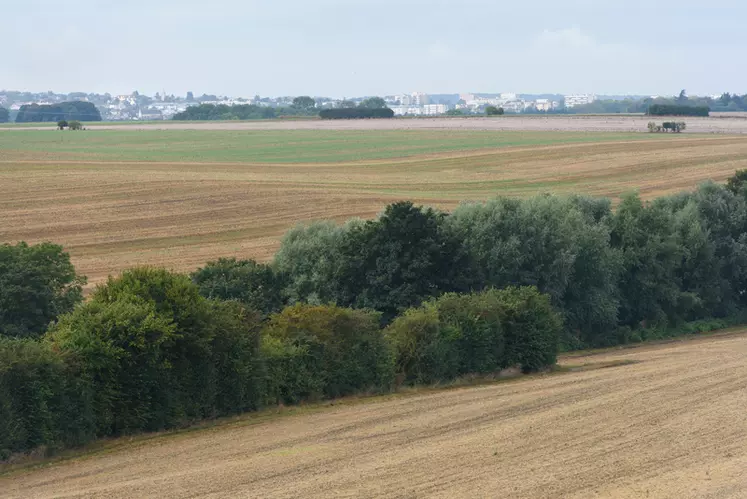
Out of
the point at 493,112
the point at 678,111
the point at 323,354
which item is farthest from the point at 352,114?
the point at 323,354

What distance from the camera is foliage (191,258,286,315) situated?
4078 centimetres

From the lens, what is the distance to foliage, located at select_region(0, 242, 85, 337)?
1329 inches

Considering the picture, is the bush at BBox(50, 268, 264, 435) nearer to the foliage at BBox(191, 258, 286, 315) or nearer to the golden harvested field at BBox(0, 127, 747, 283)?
the foliage at BBox(191, 258, 286, 315)

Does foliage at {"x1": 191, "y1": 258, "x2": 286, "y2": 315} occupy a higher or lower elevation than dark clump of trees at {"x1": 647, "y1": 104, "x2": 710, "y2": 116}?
lower

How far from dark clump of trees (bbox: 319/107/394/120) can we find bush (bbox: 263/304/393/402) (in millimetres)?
148190

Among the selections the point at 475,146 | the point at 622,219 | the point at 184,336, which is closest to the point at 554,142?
the point at 475,146

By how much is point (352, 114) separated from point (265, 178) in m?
100

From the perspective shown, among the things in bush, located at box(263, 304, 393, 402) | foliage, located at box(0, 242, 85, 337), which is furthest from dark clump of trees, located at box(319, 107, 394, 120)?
bush, located at box(263, 304, 393, 402)

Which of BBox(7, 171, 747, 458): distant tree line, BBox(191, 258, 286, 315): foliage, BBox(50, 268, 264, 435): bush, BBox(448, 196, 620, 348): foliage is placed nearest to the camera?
BBox(50, 268, 264, 435): bush

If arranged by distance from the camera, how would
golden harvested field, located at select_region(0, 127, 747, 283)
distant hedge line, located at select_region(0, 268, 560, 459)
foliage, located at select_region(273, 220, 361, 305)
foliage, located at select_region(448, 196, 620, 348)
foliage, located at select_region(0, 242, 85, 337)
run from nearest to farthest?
distant hedge line, located at select_region(0, 268, 560, 459), foliage, located at select_region(0, 242, 85, 337), foliage, located at select_region(273, 220, 361, 305), foliage, located at select_region(448, 196, 620, 348), golden harvested field, located at select_region(0, 127, 747, 283)

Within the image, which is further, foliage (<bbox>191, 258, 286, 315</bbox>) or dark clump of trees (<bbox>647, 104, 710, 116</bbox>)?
dark clump of trees (<bbox>647, 104, 710, 116</bbox>)

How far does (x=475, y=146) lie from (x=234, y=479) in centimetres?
9358

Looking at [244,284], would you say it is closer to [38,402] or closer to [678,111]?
[38,402]

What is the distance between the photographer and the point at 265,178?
276 feet
